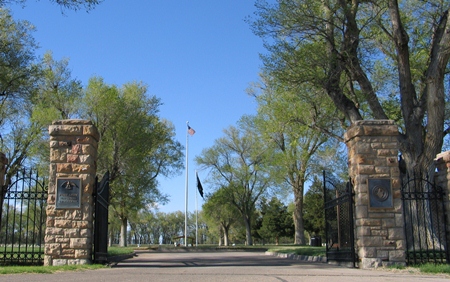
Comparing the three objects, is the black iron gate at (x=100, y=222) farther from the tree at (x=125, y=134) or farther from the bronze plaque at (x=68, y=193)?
the tree at (x=125, y=134)

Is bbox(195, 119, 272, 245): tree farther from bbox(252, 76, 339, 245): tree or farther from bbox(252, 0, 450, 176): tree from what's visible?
bbox(252, 0, 450, 176): tree

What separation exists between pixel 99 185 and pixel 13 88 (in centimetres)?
986

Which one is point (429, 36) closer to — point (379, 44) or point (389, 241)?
point (379, 44)

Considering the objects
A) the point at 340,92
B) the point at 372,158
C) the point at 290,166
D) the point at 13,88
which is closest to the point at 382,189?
the point at 372,158

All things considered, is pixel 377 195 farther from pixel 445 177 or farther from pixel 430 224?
pixel 430 224

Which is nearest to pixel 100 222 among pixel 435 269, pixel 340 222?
pixel 340 222

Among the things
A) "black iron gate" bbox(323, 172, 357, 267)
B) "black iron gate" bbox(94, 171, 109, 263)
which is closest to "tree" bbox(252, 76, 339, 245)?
"black iron gate" bbox(323, 172, 357, 267)

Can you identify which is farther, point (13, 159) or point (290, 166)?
point (290, 166)

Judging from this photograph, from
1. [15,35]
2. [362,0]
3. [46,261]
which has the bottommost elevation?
[46,261]

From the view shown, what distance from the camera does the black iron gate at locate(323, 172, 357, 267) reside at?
1084cm

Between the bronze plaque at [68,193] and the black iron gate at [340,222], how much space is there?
19.8 feet

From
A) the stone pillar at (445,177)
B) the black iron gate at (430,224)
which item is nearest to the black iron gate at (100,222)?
the black iron gate at (430,224)

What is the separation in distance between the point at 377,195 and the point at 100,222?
6476mm

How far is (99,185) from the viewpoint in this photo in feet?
35.7
